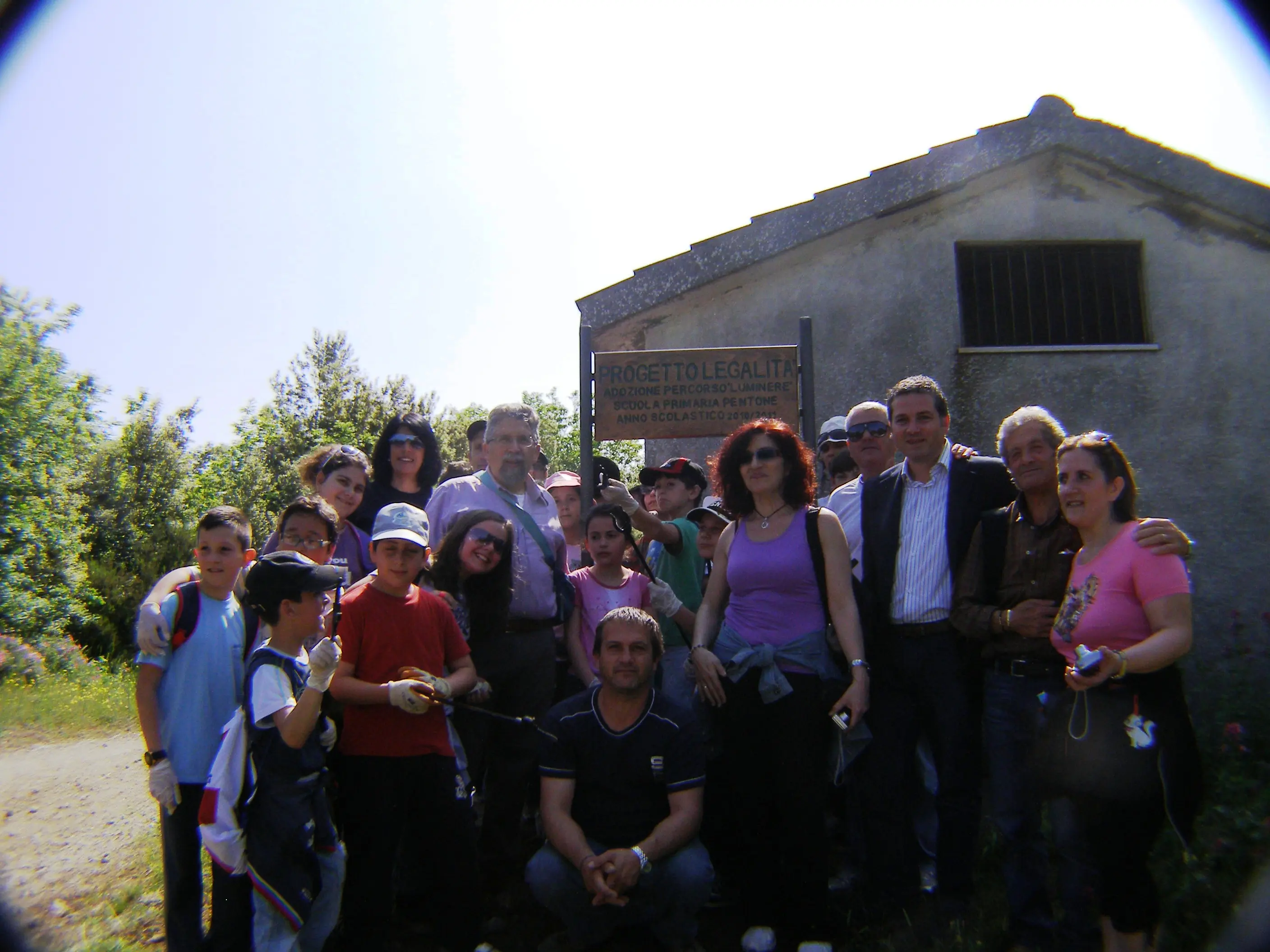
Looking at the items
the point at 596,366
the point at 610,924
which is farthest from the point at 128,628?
the point at 610,924

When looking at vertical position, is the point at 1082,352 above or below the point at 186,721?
above

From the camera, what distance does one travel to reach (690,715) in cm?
362

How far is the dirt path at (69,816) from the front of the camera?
4.82 metres

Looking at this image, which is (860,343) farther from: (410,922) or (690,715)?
(410,922)

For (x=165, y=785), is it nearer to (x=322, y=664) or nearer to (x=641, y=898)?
(x=322, y=664)

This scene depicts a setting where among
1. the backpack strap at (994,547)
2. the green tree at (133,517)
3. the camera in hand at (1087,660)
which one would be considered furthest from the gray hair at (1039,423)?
the green tree at (133,517)

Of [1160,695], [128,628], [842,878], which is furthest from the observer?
[128,628]

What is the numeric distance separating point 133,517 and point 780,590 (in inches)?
1171

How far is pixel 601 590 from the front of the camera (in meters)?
4.41

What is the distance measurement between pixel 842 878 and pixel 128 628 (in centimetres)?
1804

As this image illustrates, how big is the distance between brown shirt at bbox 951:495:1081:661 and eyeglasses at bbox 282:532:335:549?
2742 mm

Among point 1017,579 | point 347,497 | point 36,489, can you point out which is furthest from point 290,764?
point 36,489

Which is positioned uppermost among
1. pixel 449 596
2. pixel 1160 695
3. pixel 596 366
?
pixel 596 366

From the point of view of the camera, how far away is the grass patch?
30.2 feet
